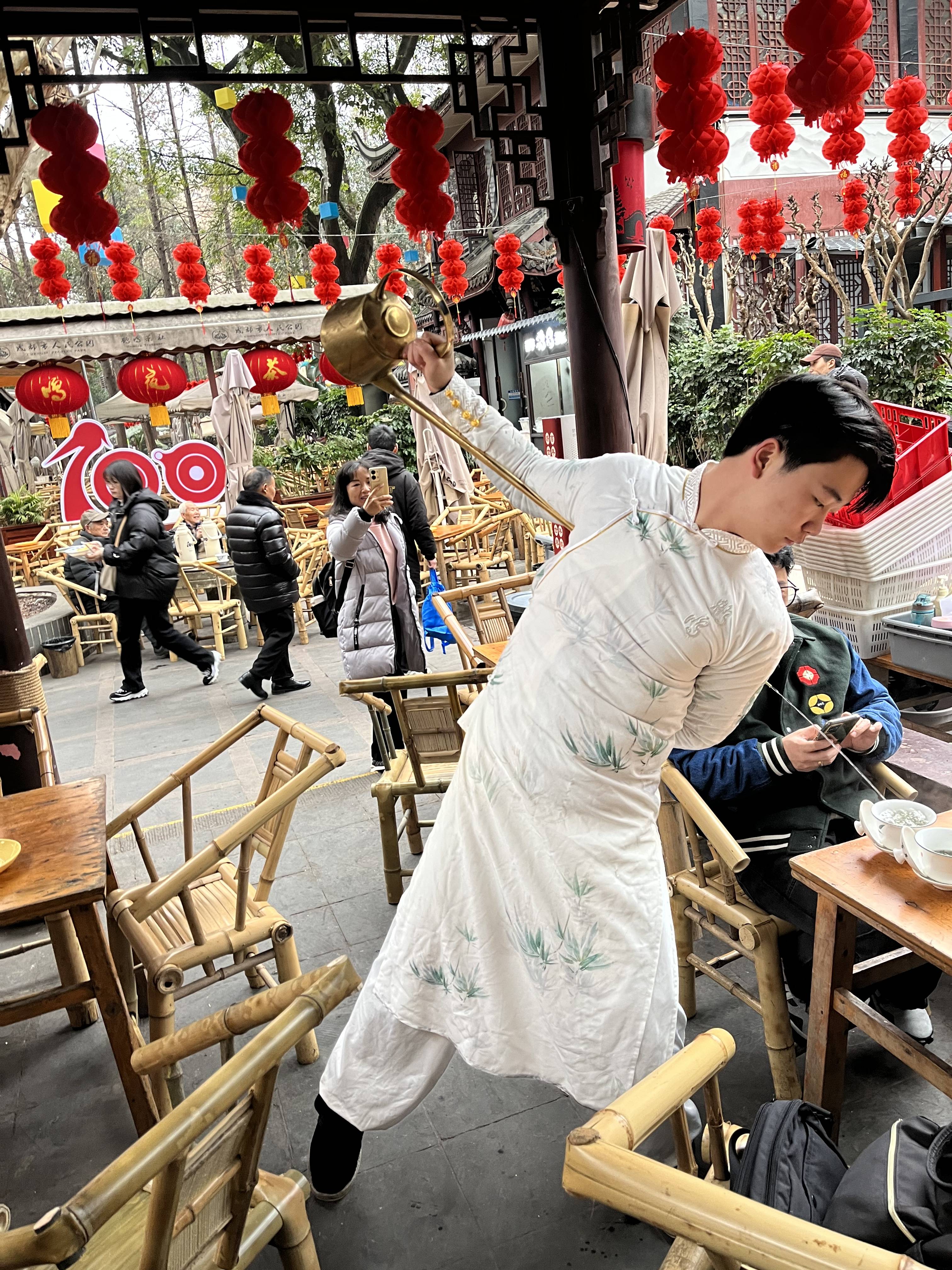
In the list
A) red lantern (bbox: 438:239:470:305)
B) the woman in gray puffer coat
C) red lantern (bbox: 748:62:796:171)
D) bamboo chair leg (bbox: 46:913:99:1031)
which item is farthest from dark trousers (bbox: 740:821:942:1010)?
red lantern (bbox: 438:239:470:305)

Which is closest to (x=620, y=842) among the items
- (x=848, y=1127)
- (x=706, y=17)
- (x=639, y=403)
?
(x=848, y=1127)

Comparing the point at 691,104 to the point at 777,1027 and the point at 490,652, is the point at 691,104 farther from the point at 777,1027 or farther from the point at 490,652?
the point at 777,1027

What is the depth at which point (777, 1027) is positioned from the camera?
82.3 inches

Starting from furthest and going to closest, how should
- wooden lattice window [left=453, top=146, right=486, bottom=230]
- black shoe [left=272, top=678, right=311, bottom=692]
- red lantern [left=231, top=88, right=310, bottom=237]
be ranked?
1. wooden lattice window [left=453, top=146, right=486, bottom=230]
2. black shoe [left=272, top=678, right=311, bottom=692]
3. red lantern [left=231, top=88, right=310, bottom=237]

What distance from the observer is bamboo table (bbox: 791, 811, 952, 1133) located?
63.6 inches

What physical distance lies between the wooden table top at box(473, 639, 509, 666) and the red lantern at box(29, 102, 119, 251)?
247cm

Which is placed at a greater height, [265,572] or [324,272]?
[324,272]

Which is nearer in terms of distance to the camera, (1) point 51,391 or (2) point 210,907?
(2) point 210,907

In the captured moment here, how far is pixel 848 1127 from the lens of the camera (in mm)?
2127

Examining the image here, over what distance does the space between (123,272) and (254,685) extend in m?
3.88

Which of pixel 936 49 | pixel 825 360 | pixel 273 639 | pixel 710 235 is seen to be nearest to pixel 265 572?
pixel 273 639

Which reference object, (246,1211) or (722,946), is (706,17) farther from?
(246,1211)

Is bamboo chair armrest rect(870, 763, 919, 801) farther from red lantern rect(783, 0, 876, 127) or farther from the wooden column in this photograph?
red lantern rect(783, 0, 876, 127)

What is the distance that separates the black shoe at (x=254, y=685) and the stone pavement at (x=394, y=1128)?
2.74 metres
